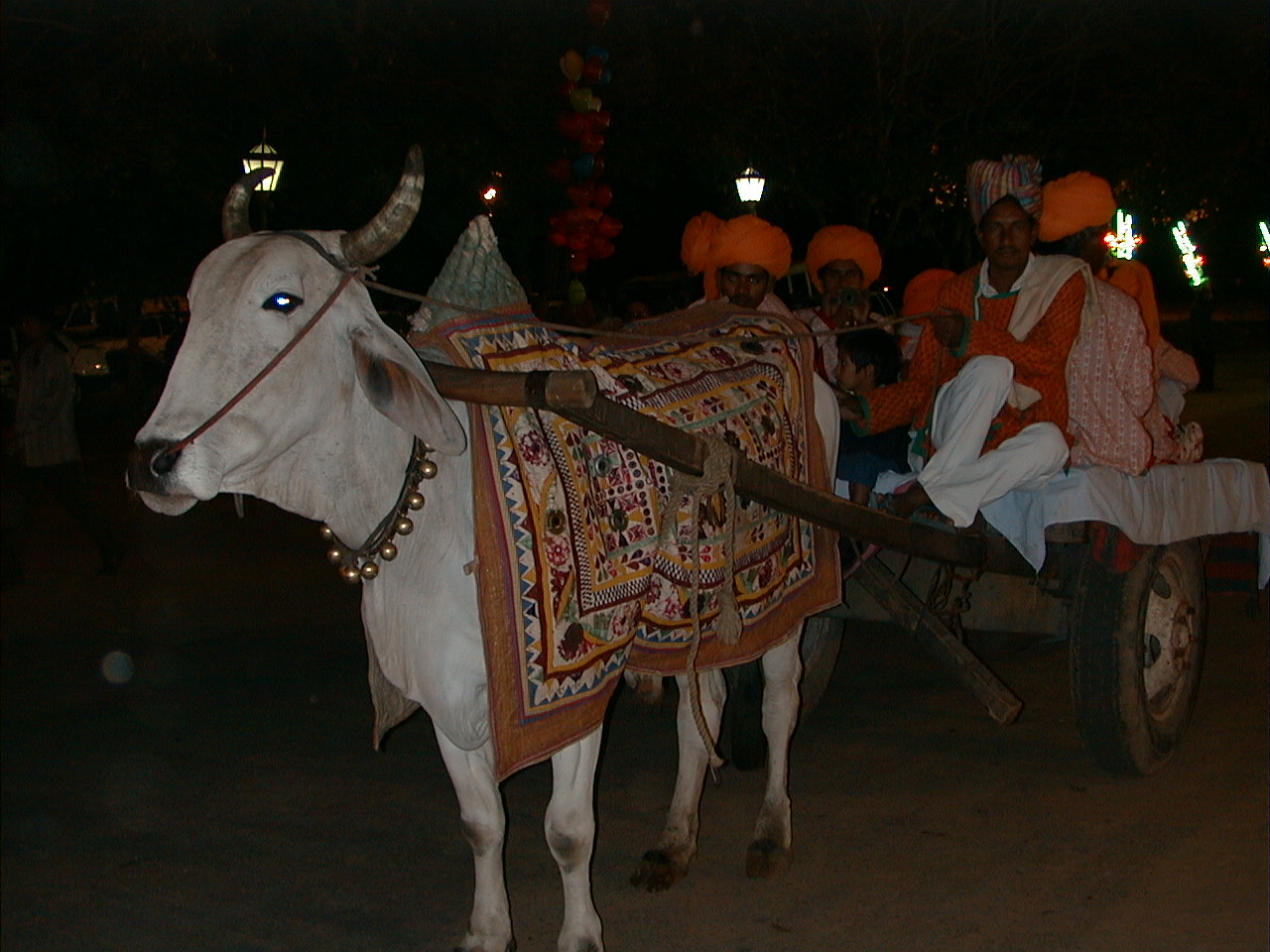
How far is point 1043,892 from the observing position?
4438mm

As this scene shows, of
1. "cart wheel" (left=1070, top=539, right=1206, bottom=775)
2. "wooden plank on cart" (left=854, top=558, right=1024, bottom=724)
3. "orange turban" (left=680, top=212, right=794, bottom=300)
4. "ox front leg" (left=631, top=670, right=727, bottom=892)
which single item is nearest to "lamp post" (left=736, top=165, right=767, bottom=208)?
"orange turban" (left=680, top=212, right=794, bottom=300)

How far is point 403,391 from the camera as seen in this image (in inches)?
127

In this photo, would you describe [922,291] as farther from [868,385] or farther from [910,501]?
[910,501]

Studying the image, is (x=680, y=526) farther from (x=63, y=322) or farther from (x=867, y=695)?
(x=63, y=322)

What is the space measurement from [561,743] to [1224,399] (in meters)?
22.3

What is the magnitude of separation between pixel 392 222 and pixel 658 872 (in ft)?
8.37

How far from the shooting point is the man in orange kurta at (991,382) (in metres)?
4.98

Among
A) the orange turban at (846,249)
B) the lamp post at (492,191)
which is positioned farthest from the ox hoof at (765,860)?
the lamp post at (492,191)

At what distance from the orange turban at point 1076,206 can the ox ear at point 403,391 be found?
12.1ft

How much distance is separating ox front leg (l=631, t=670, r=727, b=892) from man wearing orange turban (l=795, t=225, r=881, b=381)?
9.40ft

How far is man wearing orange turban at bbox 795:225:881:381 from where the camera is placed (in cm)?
720

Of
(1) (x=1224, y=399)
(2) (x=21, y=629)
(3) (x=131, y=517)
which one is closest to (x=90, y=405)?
(3) (x=131, y=517)

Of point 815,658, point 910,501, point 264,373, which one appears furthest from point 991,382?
point 264,373

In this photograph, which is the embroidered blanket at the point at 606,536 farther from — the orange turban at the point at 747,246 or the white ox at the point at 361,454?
the orange turban at the point at 747,246
